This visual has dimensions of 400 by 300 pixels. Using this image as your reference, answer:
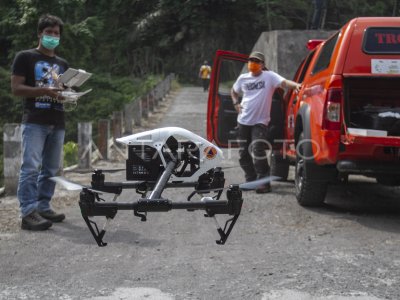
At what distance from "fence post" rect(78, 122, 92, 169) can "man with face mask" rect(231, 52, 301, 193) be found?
120 inches

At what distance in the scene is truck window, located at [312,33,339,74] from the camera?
6744mm

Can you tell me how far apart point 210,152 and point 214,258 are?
201cm

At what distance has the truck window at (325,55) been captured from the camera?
6744 millimetres

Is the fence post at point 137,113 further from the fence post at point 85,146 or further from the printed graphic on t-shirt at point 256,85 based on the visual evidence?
the printed graphic on t-shirt at point 256,85

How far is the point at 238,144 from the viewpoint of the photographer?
815cm

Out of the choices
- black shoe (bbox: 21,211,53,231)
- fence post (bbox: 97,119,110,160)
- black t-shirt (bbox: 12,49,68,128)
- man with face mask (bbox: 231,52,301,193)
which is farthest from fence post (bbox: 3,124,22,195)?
fence post (bbox: 97,119,110,160)

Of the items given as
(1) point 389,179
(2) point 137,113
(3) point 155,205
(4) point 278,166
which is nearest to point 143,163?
(3) point 155,205

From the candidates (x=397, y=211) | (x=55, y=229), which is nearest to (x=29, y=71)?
(x=55, y=229)

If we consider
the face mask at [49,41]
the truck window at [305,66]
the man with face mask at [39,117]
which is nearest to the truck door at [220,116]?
the truck window at [305,66]

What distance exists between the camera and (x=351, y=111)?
6828mm

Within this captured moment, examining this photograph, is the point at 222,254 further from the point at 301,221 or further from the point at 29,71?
the point at 29,71

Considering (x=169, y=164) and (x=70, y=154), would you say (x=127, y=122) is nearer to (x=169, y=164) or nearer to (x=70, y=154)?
(x=70, y=154)

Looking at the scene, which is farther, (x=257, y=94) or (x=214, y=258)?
(x=257, y=94)

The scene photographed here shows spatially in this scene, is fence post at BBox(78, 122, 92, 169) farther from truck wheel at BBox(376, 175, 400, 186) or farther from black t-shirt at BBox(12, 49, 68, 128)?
truck wheel at BBox(376, 175, 400, 186)
